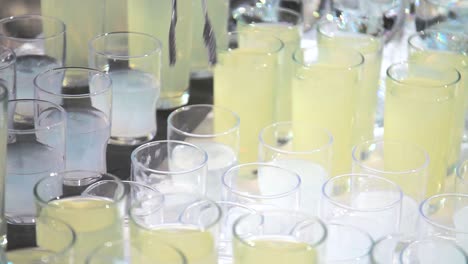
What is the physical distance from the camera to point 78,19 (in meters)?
1.50

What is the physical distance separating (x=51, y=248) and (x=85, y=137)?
40 centimetres

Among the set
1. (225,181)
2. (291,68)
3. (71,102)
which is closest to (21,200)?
(71,102)

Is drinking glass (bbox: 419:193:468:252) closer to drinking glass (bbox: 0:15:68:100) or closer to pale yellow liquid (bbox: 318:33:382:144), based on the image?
pale yellow liquid (bbox: 318:33:382:144)

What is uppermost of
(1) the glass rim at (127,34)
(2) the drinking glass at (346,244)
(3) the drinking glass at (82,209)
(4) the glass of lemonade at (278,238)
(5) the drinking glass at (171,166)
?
(1) the glass rim at (127,34)

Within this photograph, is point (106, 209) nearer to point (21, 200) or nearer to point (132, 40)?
point (21, 200)

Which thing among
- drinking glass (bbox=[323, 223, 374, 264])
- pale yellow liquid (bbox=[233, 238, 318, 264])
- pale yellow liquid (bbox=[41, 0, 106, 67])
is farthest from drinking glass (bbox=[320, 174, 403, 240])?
pale yellow liquid (bbox=[41, 0, 106, 67])

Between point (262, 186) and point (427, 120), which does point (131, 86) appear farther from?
point (427, 120)

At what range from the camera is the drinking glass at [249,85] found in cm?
138

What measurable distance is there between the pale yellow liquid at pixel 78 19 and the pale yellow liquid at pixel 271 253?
0.70 metres

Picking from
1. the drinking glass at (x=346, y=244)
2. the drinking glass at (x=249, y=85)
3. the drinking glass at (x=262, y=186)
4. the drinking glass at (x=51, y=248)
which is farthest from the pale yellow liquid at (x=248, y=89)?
the drinking glass at (x=51, y=248)

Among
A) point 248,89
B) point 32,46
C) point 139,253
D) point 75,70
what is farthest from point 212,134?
point 139,253

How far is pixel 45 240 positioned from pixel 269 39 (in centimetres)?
59

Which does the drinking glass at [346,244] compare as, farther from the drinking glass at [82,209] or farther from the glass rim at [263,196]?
the drinking glass at [82,209]

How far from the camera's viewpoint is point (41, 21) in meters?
1.48
